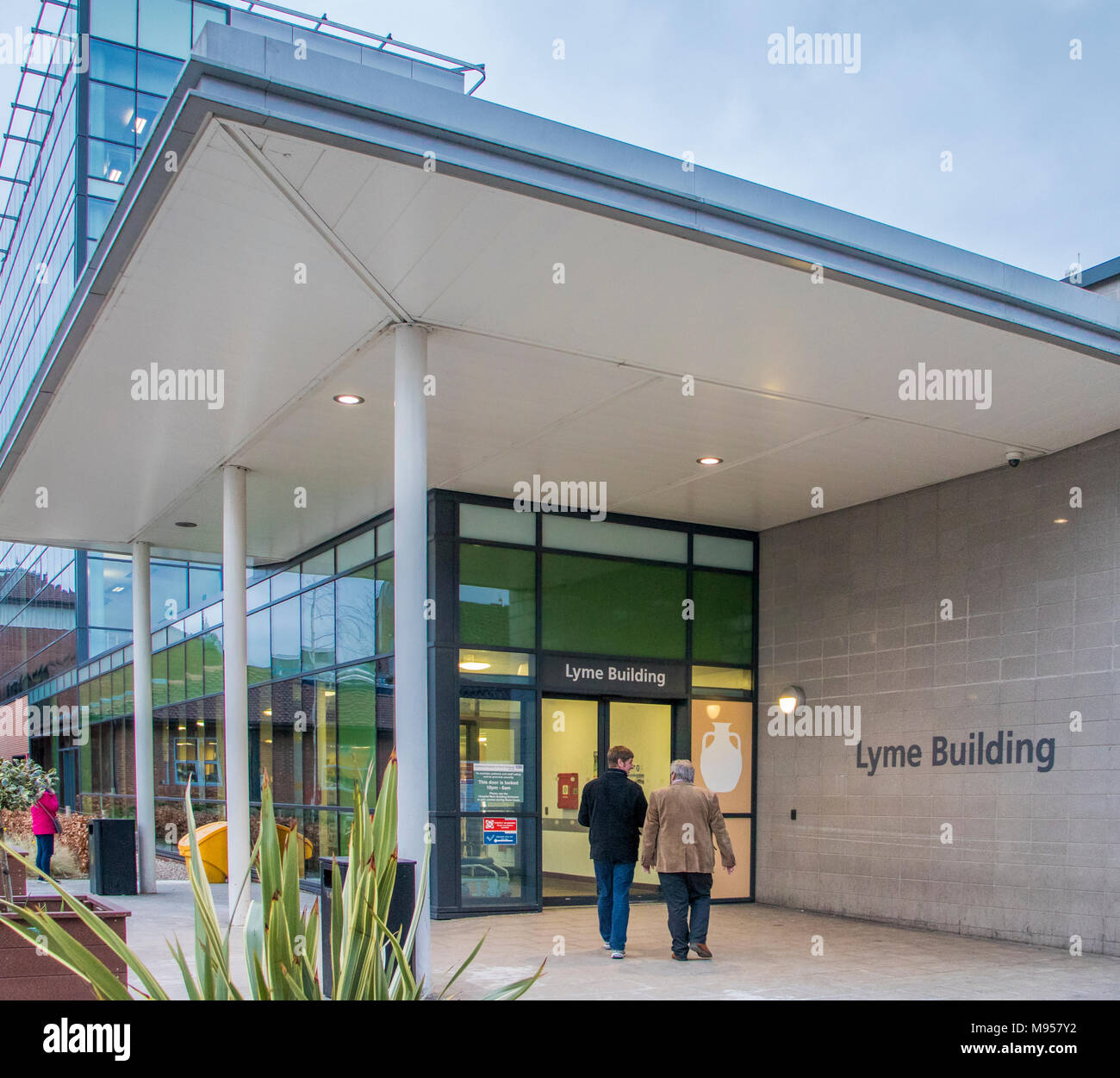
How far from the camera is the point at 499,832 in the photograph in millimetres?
11945

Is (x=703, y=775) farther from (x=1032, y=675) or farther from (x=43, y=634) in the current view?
(x=43, y=634)

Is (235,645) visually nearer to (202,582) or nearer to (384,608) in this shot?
(384,608)

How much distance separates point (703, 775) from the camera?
13.3 meters

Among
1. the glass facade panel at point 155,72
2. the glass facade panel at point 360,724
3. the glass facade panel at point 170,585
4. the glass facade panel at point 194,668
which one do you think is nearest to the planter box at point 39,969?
the glass facade panel at point 360,724

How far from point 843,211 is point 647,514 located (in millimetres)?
6774

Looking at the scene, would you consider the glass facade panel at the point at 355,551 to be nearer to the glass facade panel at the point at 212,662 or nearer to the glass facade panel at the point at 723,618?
the glass facade panel at the point at 723,618

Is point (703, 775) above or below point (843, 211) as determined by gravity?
below

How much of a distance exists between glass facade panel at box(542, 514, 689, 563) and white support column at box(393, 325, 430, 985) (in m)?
5.18

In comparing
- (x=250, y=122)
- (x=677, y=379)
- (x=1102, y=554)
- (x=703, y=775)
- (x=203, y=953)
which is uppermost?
(x=250, y=122)

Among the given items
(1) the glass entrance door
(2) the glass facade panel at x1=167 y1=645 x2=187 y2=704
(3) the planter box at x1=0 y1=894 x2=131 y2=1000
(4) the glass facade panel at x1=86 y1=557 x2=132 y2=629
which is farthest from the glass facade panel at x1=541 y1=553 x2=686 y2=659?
(4) the glass facade panel at x1=86 y1=557 x2=132 y2=629

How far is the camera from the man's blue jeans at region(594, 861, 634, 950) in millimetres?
9000

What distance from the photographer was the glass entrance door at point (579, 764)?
12.4 meters
